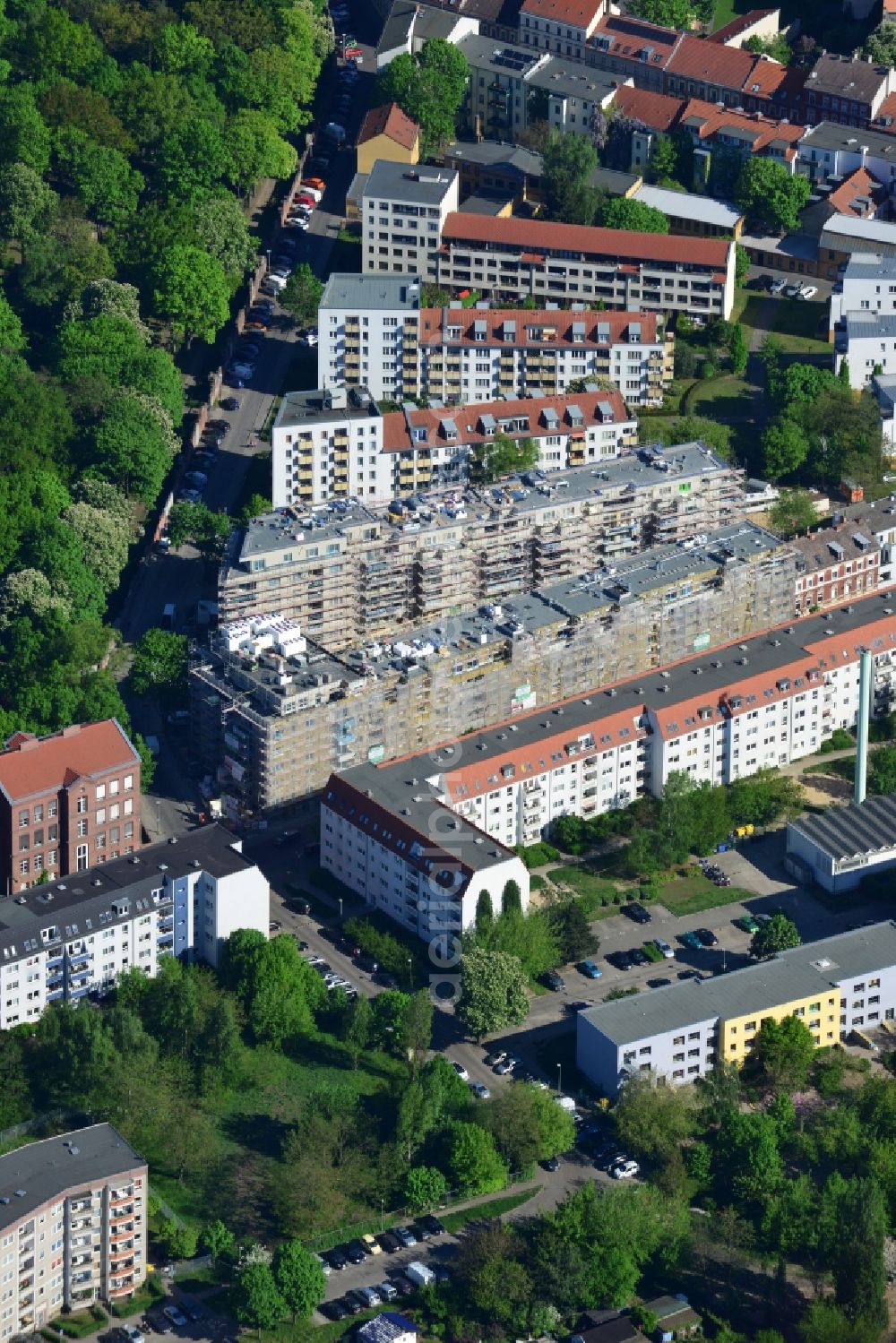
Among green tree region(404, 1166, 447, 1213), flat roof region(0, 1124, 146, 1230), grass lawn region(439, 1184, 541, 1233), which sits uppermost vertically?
flat roof region(0, 1124, 146, 1230)

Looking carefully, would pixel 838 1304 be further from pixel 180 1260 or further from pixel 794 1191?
pixel 180 1260

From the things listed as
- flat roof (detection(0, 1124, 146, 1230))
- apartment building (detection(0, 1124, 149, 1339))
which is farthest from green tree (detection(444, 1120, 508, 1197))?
apartment building (detection(0, 1124, 149, 1339))

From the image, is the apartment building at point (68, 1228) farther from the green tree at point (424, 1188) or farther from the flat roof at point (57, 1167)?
the green tree at point (424, 1188)

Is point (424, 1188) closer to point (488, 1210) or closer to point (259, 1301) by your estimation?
point (488, 1210)

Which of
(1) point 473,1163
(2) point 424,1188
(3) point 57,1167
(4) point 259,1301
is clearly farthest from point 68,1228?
(1) point 473,1163

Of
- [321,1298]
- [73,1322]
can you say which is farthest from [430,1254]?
[73,1322]

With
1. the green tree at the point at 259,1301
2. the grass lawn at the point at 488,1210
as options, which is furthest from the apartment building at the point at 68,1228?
the grass lawn at the point at 488,1210

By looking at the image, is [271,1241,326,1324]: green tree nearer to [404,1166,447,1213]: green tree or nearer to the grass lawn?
[404,1166,447,1213]: green tree
